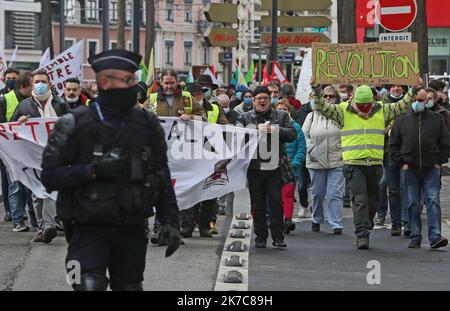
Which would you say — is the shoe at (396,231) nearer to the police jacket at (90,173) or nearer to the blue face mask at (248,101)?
the blue face mask at (248,101)

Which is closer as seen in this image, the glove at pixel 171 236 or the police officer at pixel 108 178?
the police officer at pixel 108 178

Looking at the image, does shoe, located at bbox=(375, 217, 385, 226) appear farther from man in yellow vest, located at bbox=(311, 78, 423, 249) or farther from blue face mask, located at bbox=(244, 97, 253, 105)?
blue face mask, located at bbox=(244, 97, 253, 105)

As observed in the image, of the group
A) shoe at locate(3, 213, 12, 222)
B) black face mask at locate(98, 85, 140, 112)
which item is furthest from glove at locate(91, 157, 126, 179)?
shoe at locate(3, 213, 12, 222)

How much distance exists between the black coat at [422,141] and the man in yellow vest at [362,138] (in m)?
0.26

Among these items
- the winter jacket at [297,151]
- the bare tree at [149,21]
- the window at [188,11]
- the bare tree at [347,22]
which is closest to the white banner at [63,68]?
the winter jacket at [297,151]

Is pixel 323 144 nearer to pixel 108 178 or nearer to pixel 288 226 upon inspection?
pixel 288 226

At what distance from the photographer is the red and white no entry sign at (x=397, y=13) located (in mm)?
17109

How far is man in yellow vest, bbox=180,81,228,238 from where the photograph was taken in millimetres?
13516

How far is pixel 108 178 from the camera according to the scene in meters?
6.80

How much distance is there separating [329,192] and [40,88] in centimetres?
384

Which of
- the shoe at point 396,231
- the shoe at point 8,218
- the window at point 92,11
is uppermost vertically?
the window at point 92,11

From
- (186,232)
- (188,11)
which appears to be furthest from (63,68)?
(188,11)

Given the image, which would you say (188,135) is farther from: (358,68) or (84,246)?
(84,246)
